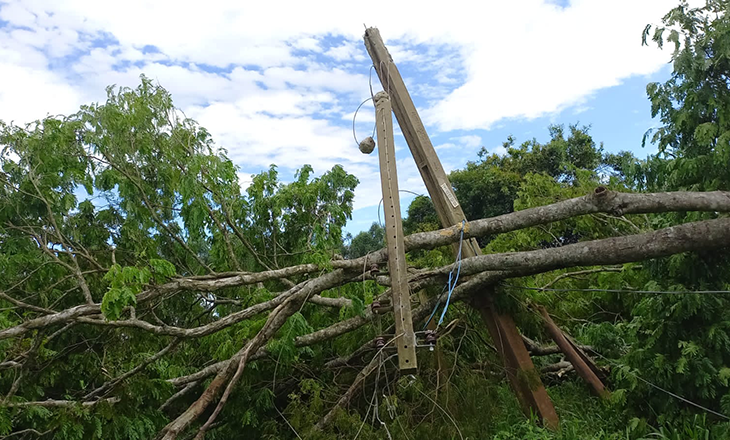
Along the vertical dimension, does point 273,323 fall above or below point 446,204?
below

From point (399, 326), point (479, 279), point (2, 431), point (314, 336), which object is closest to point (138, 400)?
point (2, 431)

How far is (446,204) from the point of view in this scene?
4.89m

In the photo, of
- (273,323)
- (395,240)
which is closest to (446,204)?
(395,240)

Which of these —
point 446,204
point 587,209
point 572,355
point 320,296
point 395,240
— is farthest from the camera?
point 320,296

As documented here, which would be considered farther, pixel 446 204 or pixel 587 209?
pixel 446 204

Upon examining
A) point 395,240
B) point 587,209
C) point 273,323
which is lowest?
point 273,323

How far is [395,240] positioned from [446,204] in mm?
1410

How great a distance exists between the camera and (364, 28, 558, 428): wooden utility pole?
4.84 m

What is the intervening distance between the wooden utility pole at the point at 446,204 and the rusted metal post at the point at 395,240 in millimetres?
1153

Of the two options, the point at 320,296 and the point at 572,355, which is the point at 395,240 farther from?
the point at 572,355

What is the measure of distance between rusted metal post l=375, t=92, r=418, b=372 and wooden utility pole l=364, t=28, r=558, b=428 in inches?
45.4

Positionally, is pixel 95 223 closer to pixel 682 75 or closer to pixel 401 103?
pixel 401 103

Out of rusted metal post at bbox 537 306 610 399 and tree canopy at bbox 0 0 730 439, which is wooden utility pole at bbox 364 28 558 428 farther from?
rusted metal post at bbox 537 306 610 399

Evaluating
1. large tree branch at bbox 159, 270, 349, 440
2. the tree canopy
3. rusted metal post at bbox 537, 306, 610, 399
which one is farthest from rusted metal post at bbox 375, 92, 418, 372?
rusted metal post at bbox 537, 306, 610, 399
